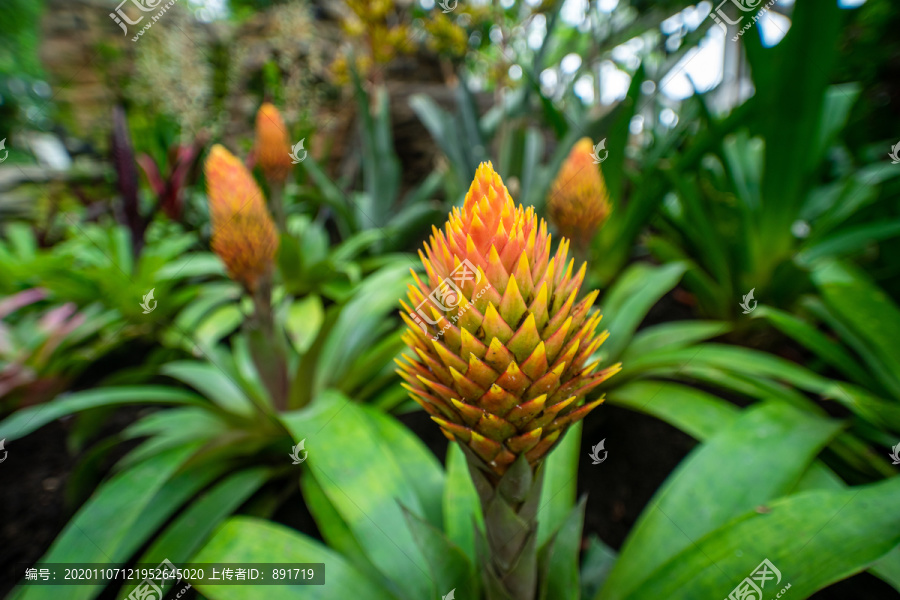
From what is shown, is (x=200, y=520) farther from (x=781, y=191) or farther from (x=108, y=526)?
(x=781, y=191)

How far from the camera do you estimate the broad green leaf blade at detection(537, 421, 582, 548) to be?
0.93 meters

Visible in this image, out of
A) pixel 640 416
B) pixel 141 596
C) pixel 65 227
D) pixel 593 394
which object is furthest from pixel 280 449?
pixel 65 227

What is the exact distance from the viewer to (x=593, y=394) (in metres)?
1.52

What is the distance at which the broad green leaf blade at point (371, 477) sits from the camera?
890 mm

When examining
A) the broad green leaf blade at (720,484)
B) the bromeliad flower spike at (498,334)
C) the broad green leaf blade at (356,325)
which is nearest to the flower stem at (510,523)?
the bromeliad flower spike at (498,334)

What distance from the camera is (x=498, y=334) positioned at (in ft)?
1.76

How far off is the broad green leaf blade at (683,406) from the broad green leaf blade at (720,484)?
0.28 ft

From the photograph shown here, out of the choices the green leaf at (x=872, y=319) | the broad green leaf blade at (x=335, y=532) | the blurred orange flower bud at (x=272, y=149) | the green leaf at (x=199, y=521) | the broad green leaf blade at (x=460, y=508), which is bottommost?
the green leaf at (x=199, y=521)

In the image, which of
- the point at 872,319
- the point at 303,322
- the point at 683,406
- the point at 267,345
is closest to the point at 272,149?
the point at 303,322

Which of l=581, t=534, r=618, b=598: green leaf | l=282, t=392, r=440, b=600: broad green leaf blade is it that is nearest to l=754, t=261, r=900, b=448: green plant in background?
l=581, t=534, r=618, b=598: green leaf

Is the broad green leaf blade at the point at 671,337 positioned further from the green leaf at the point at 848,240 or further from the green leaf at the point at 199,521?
the green leaf at the point at 199,521

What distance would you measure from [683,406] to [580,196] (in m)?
0.77

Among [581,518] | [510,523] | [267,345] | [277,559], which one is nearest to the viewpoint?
[510,523]

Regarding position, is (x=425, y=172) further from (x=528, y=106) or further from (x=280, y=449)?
(x=280, y=449)
